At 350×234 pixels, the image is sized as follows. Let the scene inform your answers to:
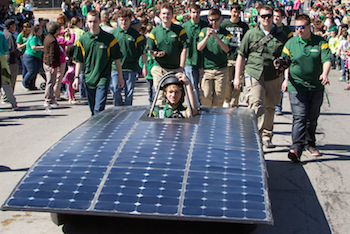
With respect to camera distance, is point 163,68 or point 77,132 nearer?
point 77,132

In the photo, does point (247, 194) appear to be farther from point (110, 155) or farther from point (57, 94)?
point (57, 94)

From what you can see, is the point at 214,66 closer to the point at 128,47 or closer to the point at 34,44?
the point at 128,47

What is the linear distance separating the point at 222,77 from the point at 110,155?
15.1ft

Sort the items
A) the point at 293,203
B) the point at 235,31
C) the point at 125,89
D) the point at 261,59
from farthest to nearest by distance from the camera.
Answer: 1. the point at 235,31
2. the point at 125,89
3. the point at 261,59
4. the point at 293,203

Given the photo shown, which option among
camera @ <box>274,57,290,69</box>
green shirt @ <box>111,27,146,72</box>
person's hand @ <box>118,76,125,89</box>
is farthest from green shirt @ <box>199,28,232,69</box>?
camera @ <box>274,57,290,69</box>

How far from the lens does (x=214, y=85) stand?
877 centimetres

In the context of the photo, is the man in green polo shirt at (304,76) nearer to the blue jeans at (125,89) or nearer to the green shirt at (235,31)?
the green shirt at (235,31)

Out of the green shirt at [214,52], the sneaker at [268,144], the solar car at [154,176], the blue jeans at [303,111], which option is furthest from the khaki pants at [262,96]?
the solar car at [154,176]

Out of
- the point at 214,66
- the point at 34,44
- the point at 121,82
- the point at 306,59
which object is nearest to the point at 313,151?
the point at 306,59

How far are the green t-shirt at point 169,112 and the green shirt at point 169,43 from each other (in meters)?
2.62

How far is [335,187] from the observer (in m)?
5.92

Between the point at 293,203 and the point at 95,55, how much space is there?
3963 mm

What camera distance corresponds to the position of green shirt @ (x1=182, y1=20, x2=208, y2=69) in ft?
29.0

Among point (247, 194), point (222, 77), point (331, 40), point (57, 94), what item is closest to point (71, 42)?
point (57, 94)
